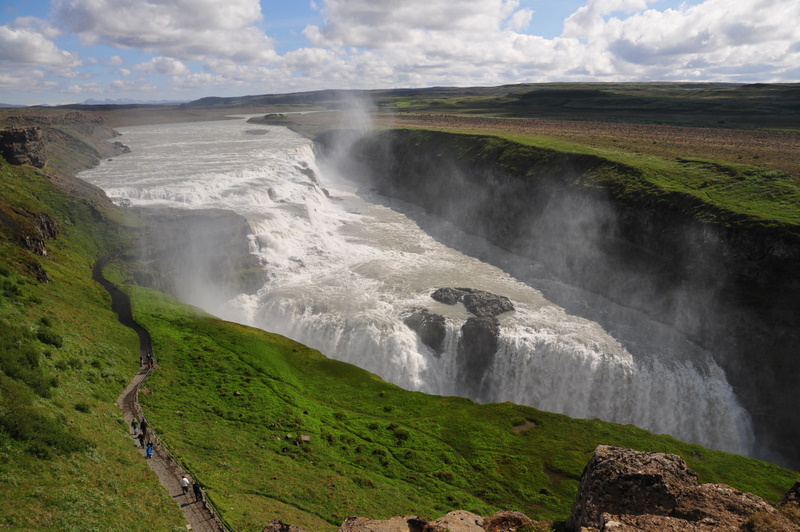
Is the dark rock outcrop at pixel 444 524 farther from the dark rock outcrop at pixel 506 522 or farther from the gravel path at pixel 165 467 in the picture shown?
the gravel path at pixel 165 467

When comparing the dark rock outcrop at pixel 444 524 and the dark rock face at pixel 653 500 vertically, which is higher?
the dark rock face at pixel 653 500

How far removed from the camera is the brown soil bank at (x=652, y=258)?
1783 inches

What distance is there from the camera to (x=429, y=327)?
52875 millimetres

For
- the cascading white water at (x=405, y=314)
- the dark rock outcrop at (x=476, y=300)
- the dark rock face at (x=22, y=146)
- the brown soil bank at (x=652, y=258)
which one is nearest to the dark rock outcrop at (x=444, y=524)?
the cascading white water at (x=405, y=314)

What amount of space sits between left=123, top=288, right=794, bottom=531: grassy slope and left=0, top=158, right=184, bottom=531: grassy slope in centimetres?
326

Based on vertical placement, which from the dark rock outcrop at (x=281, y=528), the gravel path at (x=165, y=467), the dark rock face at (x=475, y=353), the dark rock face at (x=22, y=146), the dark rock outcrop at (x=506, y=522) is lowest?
the dark rock face at (x=475, y=353)

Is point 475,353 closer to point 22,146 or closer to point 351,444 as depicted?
point 351,444

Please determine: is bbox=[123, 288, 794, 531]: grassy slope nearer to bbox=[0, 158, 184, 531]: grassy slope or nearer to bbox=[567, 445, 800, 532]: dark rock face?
bbox=[0, 158, 184, 531]: grassy slope

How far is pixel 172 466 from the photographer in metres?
27.2

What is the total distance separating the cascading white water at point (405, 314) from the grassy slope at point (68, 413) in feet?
62.4

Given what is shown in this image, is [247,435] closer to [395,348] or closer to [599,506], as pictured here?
[395,348]

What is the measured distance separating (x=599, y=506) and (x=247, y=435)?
24935 millimetres

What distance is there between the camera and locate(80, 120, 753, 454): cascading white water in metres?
46.5

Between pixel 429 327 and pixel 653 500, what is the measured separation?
3768 cm
